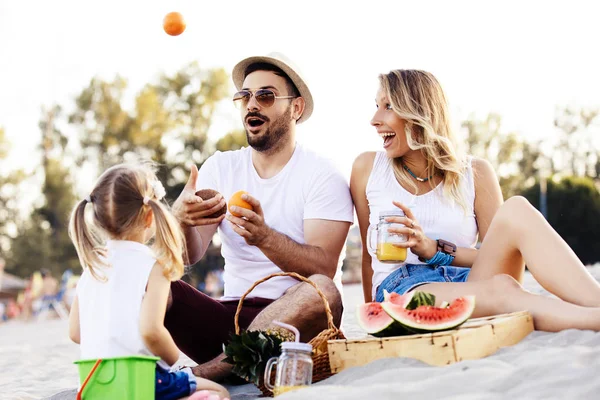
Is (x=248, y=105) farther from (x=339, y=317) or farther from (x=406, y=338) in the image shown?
(x=406, y=338)

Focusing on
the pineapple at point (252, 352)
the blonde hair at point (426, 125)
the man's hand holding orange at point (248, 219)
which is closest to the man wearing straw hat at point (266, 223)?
the man's hand holding orange at point (248, 219)

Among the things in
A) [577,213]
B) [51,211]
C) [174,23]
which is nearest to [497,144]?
[577,213]

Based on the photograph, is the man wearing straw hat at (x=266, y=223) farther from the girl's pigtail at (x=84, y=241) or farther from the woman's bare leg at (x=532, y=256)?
the girl's pigtail at (x=84, y=241)

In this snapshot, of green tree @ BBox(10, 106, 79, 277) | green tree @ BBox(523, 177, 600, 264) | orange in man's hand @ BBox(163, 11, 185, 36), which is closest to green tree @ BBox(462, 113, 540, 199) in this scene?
green tree @ BBox(523, 177, 600, 264)

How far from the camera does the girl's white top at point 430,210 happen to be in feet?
14.9

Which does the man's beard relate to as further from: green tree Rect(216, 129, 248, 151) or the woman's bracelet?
green tree Rect(216, 129, 248, 151)

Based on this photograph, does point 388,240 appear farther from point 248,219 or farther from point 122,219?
point 122,219

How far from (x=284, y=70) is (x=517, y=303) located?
7.99 feet

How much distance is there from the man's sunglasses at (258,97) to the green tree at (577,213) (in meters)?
25.5

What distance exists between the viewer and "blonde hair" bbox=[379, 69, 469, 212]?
4629mm

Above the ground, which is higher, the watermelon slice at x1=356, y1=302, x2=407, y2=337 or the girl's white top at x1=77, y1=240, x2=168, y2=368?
the girl's white top at x1=77, y1=240, x2=168, y2=368

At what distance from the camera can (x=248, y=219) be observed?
165 inches

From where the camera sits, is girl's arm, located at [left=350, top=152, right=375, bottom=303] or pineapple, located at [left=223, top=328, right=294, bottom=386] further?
girl's arm, located at [left=350, top=152, right=375, bottom=303]

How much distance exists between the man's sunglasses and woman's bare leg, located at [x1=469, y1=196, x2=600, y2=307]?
1.91m
